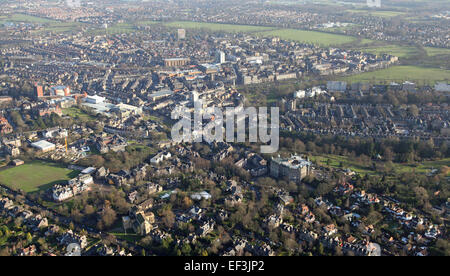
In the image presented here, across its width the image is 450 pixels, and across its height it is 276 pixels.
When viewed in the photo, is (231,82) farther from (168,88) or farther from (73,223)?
(73,223)

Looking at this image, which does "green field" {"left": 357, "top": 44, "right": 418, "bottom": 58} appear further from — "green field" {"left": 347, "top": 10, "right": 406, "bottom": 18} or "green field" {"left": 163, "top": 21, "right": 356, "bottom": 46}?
"green field" {"left": 347, "top": 10, "right": 406, "bottom": 18}

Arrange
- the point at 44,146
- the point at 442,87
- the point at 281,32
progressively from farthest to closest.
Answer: the point at 281,32 < the point at 442,87 < the point at 44,146

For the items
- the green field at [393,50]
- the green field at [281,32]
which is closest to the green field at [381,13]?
the green field at [281,32]

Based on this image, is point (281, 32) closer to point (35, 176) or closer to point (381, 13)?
point (381, 13)

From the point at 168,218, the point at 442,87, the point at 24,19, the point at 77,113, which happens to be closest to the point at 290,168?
the point at 168,218

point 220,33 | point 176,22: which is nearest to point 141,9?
point 176,22

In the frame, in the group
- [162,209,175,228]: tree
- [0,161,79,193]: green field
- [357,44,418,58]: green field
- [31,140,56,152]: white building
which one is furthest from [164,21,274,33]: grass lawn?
[162,209,175,228]: tree
